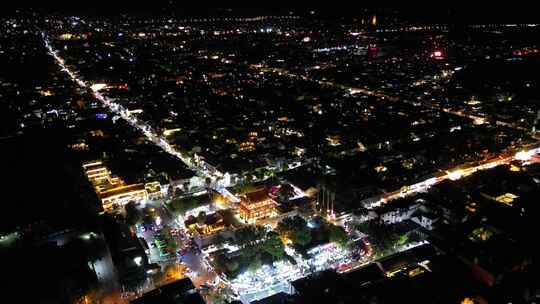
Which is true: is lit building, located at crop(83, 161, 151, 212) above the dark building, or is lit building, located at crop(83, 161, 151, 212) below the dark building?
below

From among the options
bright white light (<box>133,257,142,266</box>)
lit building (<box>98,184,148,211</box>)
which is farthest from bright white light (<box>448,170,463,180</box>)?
bright white light (<box>133,257,142,266</box>)

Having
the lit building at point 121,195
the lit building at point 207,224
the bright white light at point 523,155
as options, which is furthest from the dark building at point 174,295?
the bright white light at point 523,155

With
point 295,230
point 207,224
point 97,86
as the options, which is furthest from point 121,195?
point 97,86

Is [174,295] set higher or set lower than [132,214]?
higher

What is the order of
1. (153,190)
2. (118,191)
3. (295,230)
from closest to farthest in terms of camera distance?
(295,230) < (118,191) < (153,190)

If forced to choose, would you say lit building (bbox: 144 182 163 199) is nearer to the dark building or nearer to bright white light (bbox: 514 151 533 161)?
the dark building

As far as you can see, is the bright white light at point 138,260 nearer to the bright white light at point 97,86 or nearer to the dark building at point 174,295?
the dark building at point 174,295

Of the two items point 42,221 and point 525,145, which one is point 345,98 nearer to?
point 525,145

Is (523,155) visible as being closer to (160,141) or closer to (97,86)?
(160,141)
